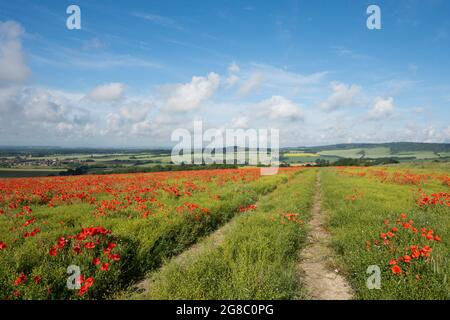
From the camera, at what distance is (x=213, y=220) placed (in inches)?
350

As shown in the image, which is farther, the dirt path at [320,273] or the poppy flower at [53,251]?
the poppy flower at [53,251]

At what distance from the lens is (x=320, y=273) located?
5.29 meters

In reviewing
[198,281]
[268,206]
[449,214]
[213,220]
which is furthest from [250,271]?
[449,214]

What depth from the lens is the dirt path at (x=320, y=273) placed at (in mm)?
4477

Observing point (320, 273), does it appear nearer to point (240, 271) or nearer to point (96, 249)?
point (240, 271)

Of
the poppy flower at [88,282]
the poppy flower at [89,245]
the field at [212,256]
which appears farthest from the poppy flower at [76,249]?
the poppy flower at [88,282]

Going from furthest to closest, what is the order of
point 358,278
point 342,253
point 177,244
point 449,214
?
point 449,214
point 177,244
point 342,253
point 358,278

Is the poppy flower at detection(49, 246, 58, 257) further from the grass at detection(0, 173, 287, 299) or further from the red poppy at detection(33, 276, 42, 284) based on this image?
the red poppy at detection(33, 276, 42, 284)

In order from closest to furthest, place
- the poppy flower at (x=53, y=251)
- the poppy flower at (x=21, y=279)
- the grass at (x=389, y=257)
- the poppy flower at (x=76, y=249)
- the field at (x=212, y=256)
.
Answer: the poppy flower at (x=21, y=279), the grass at (x=389, y=257), the field at (x=212, y=256), the poppy flower at (x=53, y=251), the poppy flower at (x=76, y=249)

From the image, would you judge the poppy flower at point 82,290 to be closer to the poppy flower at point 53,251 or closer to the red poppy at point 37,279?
the red poppy at point 37,279

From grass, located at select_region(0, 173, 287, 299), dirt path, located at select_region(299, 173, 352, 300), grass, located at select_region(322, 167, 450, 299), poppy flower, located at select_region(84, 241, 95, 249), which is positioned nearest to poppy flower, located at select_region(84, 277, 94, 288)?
grass, located at select_region(0, 173, 287, 299)
